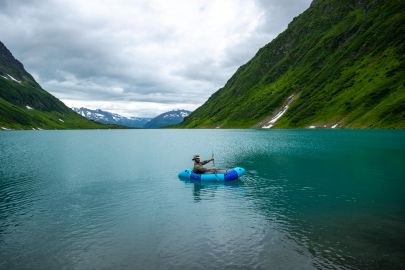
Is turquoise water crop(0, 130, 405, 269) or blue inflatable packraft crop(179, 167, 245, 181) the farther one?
blue inflatable packraft crop(179, 167, 245, 181)

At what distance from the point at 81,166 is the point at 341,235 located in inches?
2213

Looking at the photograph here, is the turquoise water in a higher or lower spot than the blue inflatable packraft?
lower

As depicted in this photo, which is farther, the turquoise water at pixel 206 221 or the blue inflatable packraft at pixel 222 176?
the blue inflatable packraft at pixel 222 176

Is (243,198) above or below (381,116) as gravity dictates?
below

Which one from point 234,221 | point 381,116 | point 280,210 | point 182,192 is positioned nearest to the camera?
point 234,221

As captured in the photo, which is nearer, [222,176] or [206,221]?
[206,221]

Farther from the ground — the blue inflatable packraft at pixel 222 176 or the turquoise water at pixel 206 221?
the blue inflatable packraft at pixel 222 176

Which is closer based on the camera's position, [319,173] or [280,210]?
[280,210]

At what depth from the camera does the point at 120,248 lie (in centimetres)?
2327

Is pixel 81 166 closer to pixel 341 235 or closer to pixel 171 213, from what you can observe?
pixel 171 213

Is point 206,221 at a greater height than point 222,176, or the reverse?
point 222,176

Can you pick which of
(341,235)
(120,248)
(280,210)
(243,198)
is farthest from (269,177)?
(120,248)

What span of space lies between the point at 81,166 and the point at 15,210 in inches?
1399

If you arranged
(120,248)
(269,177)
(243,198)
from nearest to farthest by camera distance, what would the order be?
(120,248)
(243,198)
(269,177)
